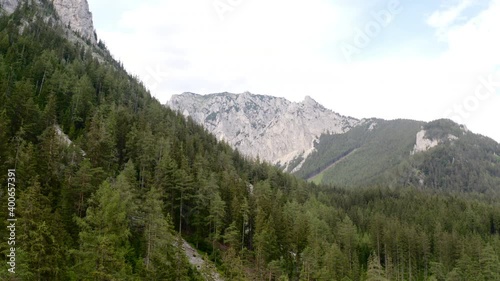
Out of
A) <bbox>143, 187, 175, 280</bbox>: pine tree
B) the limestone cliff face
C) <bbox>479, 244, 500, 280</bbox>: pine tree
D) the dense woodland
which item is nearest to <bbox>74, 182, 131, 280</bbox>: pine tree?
the dense woodland

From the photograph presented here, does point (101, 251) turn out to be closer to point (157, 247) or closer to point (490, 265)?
point (157, 247)

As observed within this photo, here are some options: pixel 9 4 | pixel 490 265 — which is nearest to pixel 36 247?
pixel 490 265

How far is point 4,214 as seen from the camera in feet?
105

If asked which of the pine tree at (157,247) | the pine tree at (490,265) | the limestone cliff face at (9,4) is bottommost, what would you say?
the pine tree at (490,265)

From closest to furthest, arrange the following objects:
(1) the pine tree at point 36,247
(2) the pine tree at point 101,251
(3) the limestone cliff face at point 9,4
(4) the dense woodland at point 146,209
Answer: (1) the pine tree at point 36,247, (2) the pine tree at point 101,251, (4) the dense woodland at point 146,209, (3) the limestone cliff face at point 9,4

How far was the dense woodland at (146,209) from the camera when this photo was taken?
120 ft

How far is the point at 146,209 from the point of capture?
164 feet

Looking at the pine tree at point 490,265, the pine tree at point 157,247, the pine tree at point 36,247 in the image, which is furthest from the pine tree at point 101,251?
the pine tree at point 490,265

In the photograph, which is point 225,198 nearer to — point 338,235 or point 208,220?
point 208,220

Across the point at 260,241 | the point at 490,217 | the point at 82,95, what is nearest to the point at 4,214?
the point at 260,241

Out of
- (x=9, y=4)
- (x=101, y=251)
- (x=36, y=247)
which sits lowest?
(x=101, y=251)

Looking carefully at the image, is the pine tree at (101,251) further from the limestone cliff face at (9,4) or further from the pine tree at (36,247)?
the limestone cliff face at (9,4)

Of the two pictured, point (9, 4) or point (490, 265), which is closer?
point (490, 265)

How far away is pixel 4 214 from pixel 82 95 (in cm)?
6442
